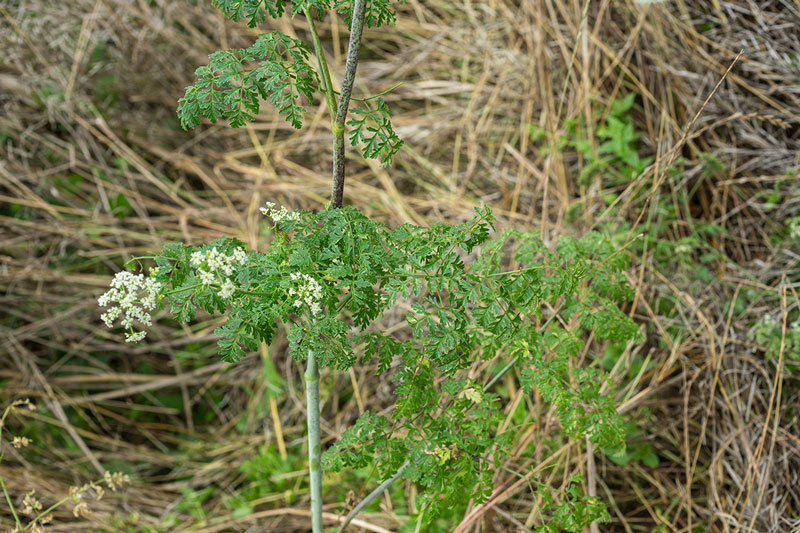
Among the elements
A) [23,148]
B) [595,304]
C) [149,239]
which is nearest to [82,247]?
[149,239]

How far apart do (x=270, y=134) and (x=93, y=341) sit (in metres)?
1.48

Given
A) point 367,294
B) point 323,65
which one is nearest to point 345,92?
point 323,65

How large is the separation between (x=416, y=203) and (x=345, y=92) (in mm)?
2023

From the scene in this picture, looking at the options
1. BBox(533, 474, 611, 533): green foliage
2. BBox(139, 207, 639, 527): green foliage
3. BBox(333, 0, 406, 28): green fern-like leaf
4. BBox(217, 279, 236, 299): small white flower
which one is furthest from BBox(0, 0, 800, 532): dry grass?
BBox(217, 279, 236, 299): small white flower

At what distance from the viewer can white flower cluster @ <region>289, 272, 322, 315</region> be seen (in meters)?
1.25

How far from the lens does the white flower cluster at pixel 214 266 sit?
48.0 inches

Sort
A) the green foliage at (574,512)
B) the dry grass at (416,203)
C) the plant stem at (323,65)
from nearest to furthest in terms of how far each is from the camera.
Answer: the plant stem at (323,65)
the green foliage at (574,512)
the dry grass at (416,203)

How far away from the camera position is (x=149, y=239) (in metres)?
3.61

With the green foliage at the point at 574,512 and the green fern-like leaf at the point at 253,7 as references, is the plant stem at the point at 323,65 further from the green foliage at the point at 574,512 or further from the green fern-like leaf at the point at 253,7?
the green foliage at the point at 574,512

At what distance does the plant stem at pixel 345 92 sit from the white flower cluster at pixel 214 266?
0.31m

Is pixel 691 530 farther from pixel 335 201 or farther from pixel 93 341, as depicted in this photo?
pixel 93 341

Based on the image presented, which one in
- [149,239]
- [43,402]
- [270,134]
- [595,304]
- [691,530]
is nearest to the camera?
[595,304]

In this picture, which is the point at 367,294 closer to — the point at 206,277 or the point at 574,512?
the point at 206,277

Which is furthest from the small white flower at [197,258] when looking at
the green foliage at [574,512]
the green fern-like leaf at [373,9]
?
the green foliage at [574,512]
